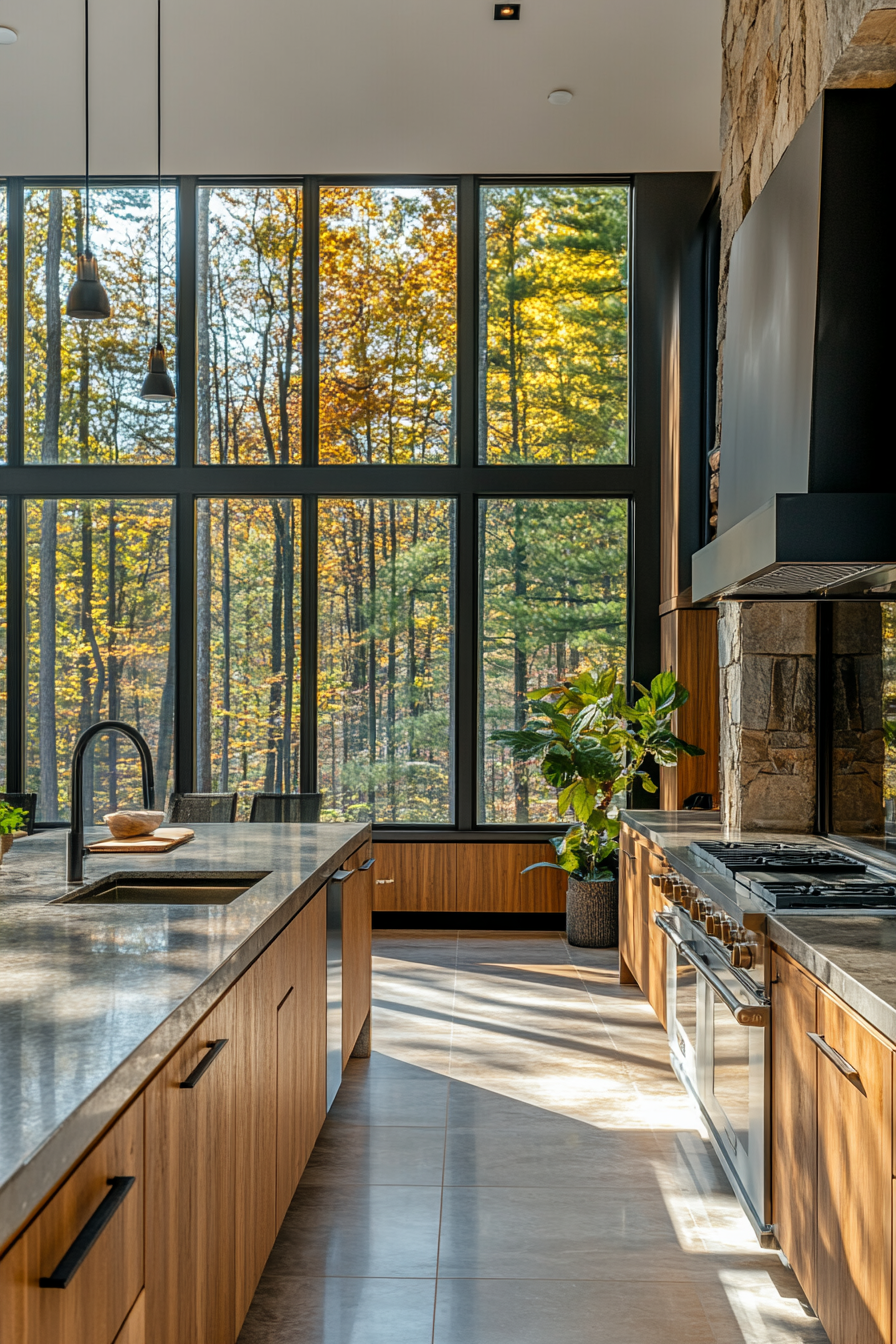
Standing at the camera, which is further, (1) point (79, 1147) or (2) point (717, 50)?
(2) point (717, 50)

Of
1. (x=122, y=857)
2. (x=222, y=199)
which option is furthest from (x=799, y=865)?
(x=222, y=199)

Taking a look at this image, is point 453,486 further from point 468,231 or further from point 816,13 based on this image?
point 816,13

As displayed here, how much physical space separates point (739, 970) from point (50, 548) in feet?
17.7

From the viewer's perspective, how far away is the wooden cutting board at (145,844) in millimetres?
3127

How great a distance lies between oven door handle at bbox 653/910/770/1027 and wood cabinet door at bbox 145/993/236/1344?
1.16 meters

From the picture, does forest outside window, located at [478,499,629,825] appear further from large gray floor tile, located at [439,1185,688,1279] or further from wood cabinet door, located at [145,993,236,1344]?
wood cabinet door, located at [145,993,236,1344]

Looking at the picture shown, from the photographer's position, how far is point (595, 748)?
18.1ft

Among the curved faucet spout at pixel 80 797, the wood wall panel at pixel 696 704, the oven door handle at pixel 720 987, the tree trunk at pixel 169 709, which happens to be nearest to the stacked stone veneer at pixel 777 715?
the oven door handle at pixel 720 987

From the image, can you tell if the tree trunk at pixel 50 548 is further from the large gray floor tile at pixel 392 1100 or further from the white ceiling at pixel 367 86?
the large gray floor tile at pixel 392 1100

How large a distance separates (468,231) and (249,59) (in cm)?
207

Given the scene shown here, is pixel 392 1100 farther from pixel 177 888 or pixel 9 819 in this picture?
pixel 9 819

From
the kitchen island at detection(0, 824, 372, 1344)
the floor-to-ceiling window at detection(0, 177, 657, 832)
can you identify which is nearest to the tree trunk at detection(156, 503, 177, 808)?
the floor-to-ceiling window at detection(0, 177, 657, 832)

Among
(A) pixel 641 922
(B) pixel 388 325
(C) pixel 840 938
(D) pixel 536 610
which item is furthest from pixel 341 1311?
(B) pixel 388 325

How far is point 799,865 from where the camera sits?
3.04 metres
